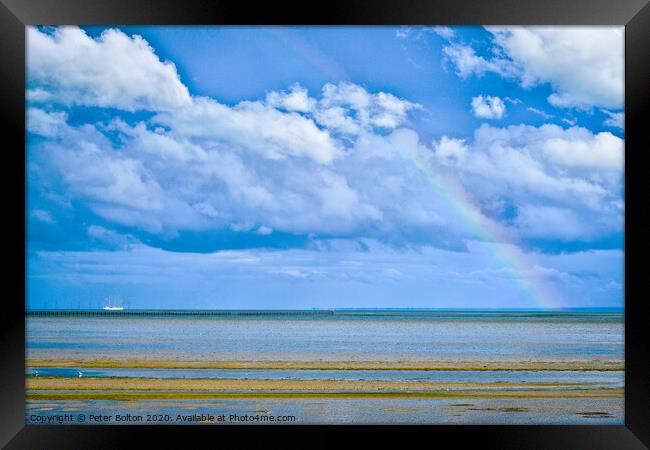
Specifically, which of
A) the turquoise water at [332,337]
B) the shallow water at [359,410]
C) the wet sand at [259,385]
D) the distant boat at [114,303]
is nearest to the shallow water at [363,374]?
the wet sand at [259,385]

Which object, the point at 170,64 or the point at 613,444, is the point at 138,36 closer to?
the point at 170,64

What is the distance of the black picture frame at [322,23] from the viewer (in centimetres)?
296

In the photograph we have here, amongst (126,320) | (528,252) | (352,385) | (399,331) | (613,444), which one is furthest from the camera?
(528,252)

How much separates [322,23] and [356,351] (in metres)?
13.0

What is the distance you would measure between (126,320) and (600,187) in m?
18.6

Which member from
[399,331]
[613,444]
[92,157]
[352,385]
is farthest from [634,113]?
[92,157]

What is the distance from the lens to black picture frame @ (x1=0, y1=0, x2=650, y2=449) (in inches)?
116

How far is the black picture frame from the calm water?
7.79 ft

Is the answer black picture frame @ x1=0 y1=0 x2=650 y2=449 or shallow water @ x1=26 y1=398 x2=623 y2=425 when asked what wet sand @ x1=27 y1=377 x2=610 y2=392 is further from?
black picture frame @ x1=0 y1=0 x2=650 y2=449

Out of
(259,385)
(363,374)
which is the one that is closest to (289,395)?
(259,385)

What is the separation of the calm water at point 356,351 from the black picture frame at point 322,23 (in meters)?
2.38

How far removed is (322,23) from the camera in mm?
3072

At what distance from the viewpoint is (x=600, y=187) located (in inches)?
1108

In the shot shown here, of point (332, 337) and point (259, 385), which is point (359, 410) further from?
point (332, 337)
